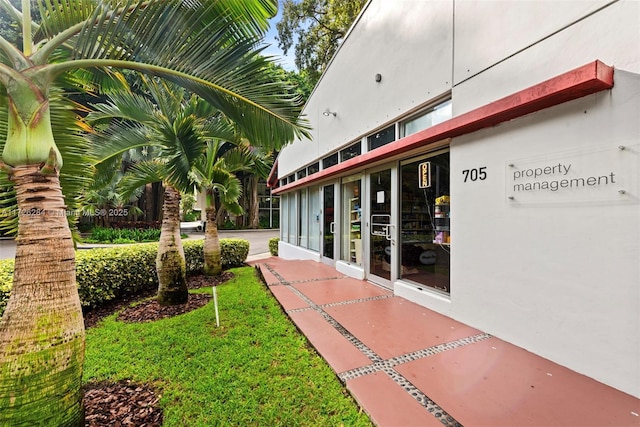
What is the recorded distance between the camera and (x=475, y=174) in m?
3.79

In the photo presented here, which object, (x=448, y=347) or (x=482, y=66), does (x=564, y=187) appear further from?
(x=448, y=347)

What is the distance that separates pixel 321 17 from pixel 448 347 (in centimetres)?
1816

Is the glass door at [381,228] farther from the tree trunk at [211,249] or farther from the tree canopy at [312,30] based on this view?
the tree canopy at [312,30]

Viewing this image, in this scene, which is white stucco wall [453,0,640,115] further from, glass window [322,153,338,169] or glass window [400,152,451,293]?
glass window [322,153,338,169]

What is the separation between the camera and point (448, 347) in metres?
3.31

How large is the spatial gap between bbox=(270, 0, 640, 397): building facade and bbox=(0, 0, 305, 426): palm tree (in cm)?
299

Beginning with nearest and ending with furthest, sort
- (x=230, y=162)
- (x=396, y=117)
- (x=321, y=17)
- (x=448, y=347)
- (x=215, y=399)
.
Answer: (x=215, y=399)
(x=448, y=347)
(x=396, y=117)
(x=230, y=162)
(x=321, y=17)

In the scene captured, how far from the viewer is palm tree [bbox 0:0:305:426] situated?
5.89 feet

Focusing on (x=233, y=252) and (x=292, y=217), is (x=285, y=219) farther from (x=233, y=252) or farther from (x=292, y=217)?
(x=233, y=252)

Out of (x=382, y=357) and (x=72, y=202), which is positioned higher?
(x=72, y=202)

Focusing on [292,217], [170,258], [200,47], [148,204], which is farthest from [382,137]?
[148,204]

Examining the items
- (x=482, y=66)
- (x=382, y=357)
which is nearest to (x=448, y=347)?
(x=382, y=357)

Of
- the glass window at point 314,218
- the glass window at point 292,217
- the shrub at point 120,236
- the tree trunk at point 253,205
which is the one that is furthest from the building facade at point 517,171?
the tree trunk at point 253,205

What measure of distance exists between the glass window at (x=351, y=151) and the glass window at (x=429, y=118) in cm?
173
